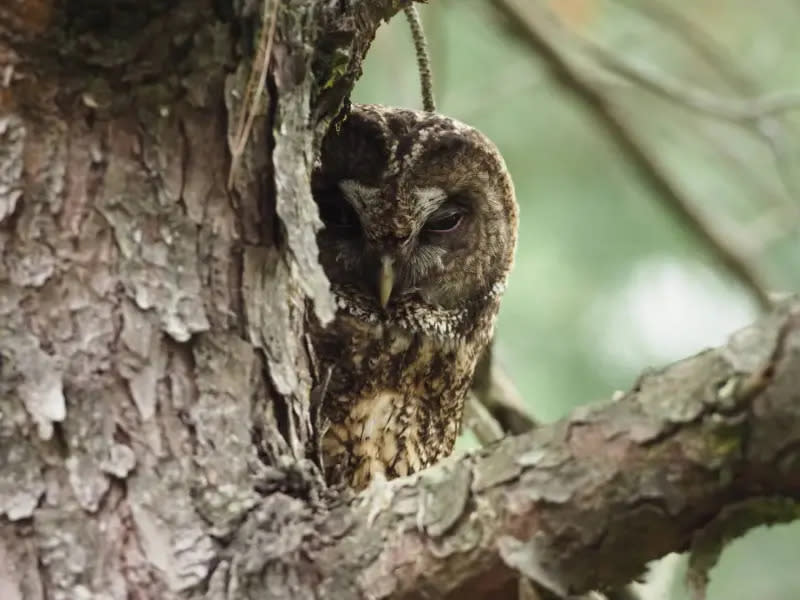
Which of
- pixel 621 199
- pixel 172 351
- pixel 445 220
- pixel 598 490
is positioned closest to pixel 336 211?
pixel 445 220

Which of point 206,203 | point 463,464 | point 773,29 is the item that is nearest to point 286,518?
point 463,464

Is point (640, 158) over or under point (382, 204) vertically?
over

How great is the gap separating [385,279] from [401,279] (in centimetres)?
7

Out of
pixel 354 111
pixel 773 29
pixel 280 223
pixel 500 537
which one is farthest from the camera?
pixel 773 29

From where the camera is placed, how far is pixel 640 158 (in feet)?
7.65

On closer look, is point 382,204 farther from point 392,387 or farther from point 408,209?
point 392,387

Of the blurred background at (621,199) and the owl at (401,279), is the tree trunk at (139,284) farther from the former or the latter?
the blurred background at (621,199)

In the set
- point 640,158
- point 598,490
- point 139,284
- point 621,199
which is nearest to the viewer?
point 598,490

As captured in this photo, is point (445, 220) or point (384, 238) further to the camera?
point (445, 220)

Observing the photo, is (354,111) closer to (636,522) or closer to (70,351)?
(70,351)

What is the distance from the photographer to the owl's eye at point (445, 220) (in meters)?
1.74

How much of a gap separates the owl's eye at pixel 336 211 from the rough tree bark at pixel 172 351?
0.47m

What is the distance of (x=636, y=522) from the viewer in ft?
2.87

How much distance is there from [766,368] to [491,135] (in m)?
2.84
